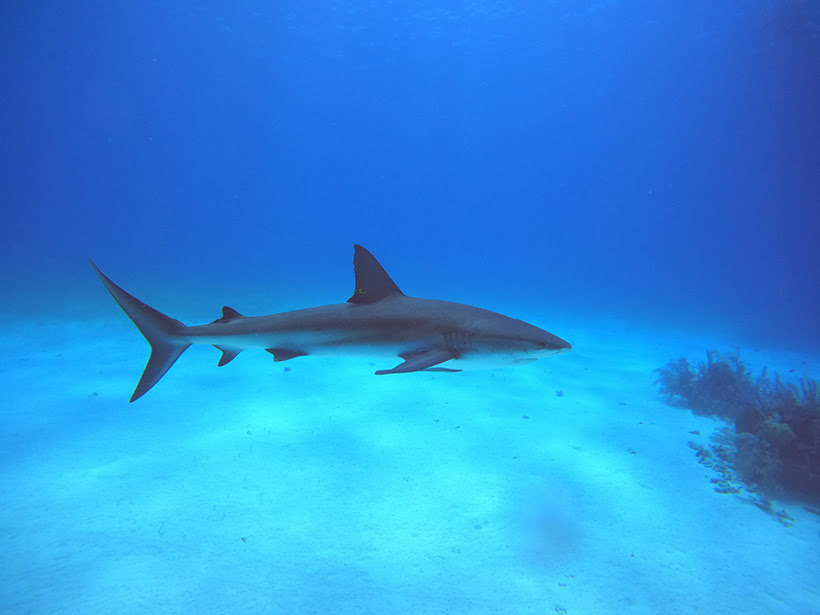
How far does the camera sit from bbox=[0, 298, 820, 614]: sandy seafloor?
2.90m

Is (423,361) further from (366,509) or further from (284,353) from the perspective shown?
(366,509)

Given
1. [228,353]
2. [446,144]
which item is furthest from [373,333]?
[446,144]

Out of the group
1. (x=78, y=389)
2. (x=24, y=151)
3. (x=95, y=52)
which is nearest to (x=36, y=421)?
(x=78, y=389)

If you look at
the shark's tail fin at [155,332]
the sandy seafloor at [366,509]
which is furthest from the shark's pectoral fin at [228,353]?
the sandy seafloor at [366,509]

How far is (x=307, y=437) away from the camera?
17.7ft

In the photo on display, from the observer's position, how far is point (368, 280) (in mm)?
3615

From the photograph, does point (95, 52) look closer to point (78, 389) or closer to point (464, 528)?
point (78, 389)

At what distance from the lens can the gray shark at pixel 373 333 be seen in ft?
9.87

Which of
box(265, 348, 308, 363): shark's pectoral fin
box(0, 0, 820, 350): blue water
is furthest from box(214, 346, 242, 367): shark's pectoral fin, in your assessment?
box(0, 0, 820, 350): blue water

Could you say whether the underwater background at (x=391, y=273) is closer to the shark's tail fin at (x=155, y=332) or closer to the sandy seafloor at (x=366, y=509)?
the sandy seafloor at (x=366, y=509)

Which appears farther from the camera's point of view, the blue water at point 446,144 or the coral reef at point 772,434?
the blue water at point 446,144

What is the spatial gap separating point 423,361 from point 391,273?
5991cm

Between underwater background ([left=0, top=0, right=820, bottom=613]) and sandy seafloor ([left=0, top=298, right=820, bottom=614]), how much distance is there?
4 cm

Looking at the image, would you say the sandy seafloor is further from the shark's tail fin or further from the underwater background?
the shark's tail fin
